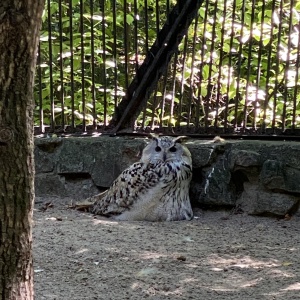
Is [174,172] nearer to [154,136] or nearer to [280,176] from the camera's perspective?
[154,136]

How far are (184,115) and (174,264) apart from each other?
12.4ft

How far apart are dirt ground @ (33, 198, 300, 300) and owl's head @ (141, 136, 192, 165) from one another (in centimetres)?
59

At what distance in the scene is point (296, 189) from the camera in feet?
19.4

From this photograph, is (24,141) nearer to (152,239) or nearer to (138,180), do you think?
(152,239)

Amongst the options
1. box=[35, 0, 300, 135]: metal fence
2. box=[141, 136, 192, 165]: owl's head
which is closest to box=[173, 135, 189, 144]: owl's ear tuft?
box=[141, 136, 192, 165]: owl's head

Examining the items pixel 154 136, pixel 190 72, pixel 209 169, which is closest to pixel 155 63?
pixel 190 72

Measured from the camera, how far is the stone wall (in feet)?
19.6

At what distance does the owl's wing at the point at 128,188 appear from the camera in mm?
6000

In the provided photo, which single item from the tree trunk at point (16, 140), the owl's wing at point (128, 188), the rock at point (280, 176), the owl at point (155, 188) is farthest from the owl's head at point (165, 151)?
the tree trunk at point (16, 140)

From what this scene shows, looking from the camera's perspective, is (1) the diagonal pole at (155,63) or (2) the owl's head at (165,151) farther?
(1) the diagonal pole at (155,63)

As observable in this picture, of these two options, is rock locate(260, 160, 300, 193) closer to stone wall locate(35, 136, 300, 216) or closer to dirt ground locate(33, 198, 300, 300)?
stone wall locate(35, 136, 300, 216)

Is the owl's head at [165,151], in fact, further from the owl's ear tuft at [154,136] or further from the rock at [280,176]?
the rock at [280,176]

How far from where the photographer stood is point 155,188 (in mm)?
5973

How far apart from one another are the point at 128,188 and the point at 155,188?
9.9 inches
